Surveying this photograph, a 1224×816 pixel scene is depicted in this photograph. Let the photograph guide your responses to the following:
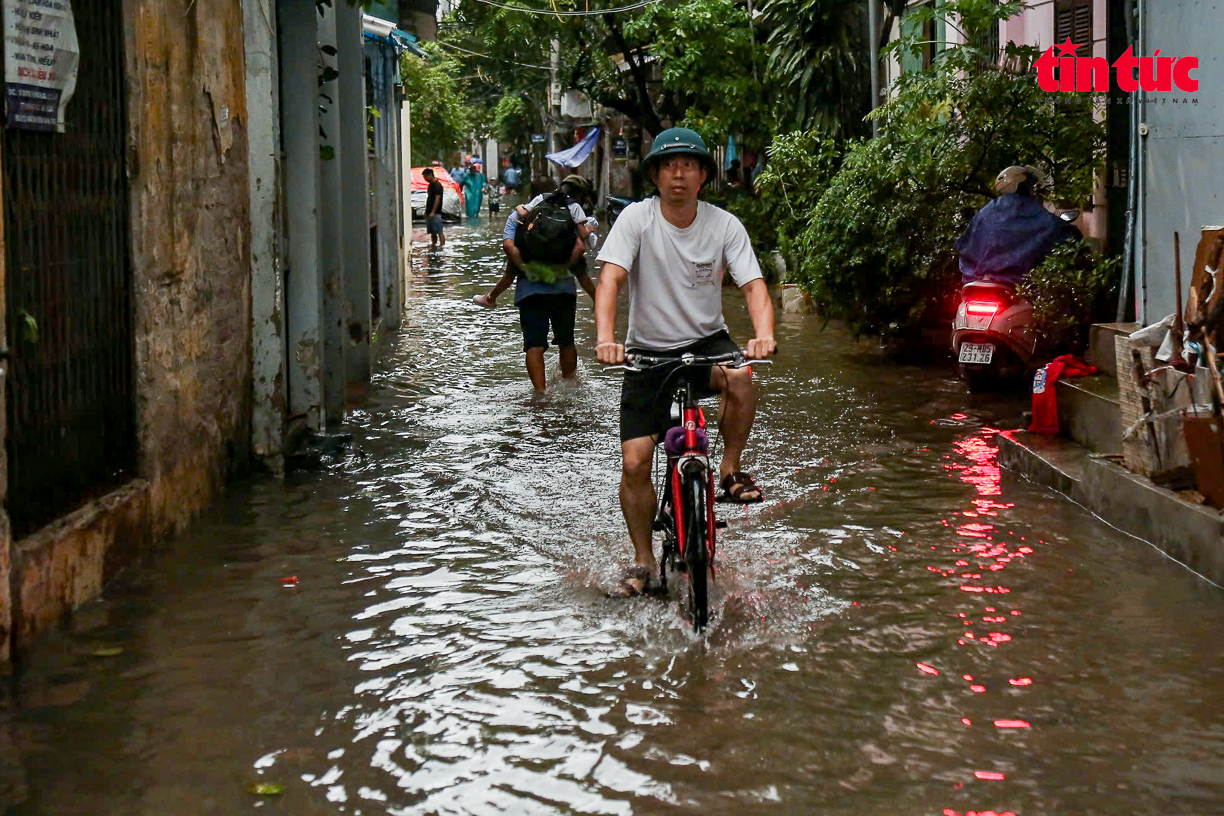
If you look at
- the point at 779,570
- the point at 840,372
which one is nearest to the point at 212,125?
the point at 779,570

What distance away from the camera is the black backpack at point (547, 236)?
1138cm

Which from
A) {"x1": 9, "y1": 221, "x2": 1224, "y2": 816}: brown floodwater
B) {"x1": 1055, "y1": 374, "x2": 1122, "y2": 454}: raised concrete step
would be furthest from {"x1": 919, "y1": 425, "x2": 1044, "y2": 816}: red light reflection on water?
{"x1": 1055, "y1": 374, "x2": 1122, "y2": 454}: raised concrete step

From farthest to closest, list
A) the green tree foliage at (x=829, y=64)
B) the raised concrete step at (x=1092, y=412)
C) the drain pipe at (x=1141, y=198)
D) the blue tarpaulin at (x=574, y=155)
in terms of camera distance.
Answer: the blue tarpaulin at (x=574, y=155) < the green tree foliage at (x=829, y=64) < the drain pipe at (x=1141, y=198) < the raised concrete step at (x=1092, y=412)

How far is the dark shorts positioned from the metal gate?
4921mm

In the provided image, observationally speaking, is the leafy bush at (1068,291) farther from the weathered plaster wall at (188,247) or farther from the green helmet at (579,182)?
the weathered plaster wall at (188,247)

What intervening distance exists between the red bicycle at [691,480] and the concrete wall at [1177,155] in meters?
4.06

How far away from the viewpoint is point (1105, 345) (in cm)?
930

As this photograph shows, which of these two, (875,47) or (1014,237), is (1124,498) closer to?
(1014,237)

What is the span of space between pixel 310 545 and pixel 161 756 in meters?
2.76

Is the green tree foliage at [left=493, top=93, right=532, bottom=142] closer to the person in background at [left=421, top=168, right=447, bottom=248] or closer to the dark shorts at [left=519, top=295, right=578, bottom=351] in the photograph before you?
the person in background at [left=421, top=168, right=447, bottom=248]

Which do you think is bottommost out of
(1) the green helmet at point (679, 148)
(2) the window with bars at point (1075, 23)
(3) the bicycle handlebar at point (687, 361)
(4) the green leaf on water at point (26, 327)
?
(3) the bicycle handlebar at point (687, 361)

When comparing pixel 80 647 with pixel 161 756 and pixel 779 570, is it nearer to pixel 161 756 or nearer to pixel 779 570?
pixel 161 756

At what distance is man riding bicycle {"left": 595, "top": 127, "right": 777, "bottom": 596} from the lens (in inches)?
238

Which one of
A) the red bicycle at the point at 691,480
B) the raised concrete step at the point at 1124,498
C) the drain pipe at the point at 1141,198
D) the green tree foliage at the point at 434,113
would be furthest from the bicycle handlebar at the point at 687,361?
the green tree foliage at the point at 434,113
